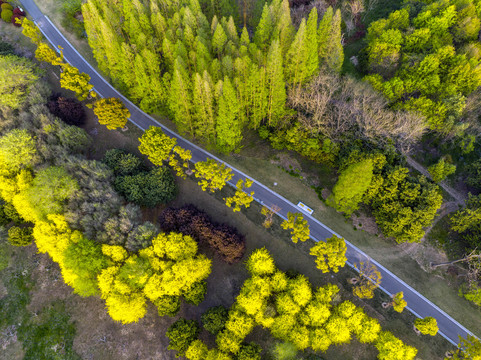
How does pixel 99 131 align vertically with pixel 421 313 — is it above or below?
above

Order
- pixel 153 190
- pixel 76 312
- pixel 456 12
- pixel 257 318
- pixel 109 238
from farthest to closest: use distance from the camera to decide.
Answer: pixel 456 12
pixel 153 190
pixel 76 312
pixel 109 238
pixel 257 318

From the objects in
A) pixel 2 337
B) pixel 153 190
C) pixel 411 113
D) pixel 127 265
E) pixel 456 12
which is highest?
pixel 456 12

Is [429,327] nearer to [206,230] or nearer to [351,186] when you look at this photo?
[351,186]

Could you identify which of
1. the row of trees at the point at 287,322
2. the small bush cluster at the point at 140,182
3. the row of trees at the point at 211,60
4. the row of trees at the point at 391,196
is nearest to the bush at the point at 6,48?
the row of trees at the point at 211,60

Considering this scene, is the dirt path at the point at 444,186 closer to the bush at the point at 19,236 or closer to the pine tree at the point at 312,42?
the pine tree at the point at 312,42

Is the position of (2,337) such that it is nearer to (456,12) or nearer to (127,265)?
(127,265)

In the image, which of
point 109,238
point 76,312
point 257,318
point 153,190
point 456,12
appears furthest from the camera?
point 456,12

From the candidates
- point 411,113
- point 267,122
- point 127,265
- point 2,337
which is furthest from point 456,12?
point 2,337

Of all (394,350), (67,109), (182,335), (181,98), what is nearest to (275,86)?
(181,98)
